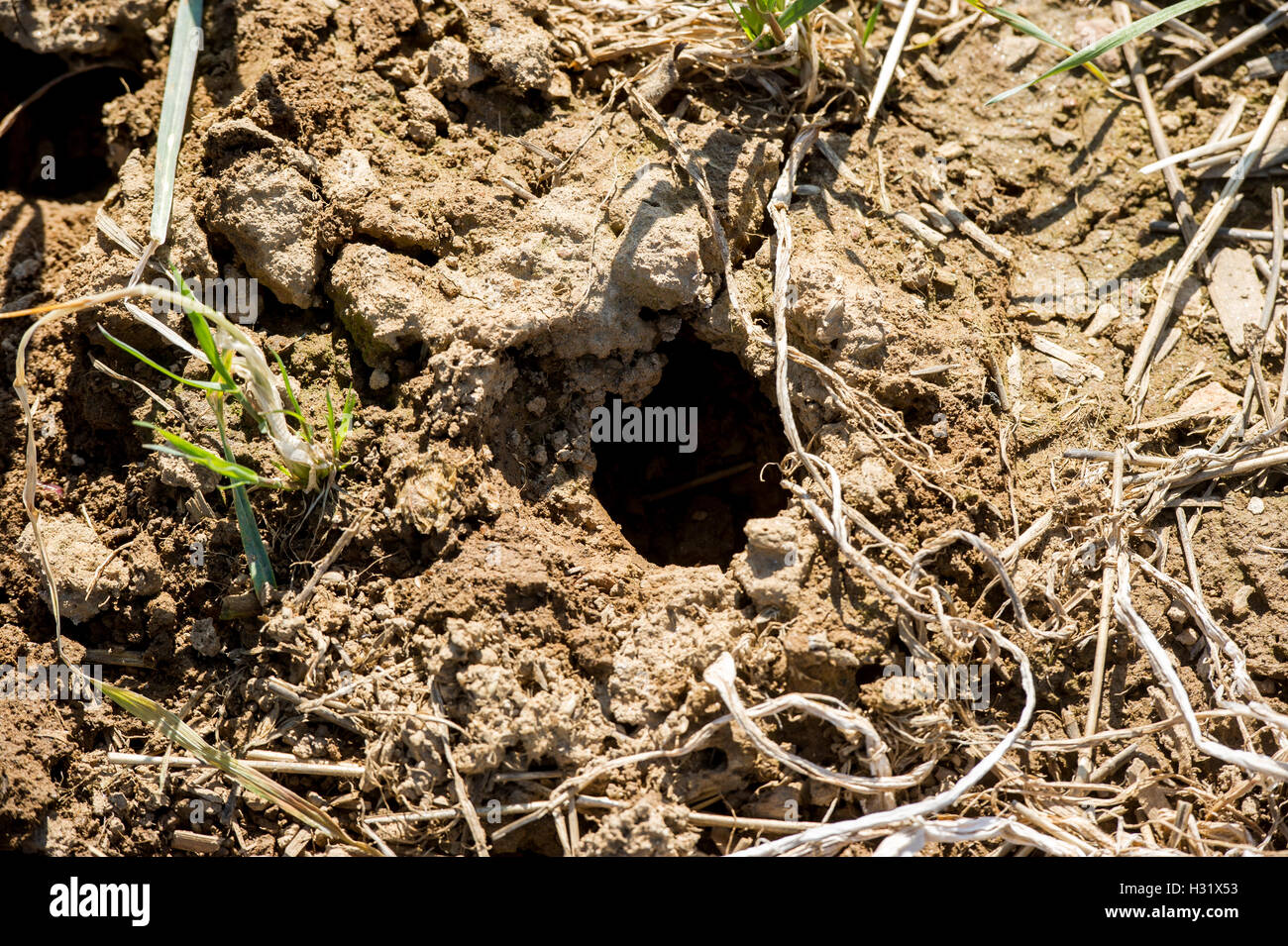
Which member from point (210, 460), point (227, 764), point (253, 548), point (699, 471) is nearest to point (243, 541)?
point (253, 548)

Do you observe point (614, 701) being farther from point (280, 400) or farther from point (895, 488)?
point (280, 400)

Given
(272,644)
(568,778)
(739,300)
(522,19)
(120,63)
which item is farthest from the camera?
(120,63)

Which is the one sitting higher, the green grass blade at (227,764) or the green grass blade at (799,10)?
the green grass blade at (799,10)

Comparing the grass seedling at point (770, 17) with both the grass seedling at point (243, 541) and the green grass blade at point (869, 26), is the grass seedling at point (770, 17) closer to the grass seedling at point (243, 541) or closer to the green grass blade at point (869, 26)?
the green grass blade at point (869, 26)

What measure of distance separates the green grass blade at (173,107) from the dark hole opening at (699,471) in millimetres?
1267

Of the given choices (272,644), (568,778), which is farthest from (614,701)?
(272,644)

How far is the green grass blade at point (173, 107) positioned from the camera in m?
2.30

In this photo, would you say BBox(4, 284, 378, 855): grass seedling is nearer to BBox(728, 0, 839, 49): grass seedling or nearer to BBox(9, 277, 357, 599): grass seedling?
BBox(9, 277, 357, 599): grass seedling

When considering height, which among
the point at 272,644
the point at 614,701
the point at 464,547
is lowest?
the point at 614,701

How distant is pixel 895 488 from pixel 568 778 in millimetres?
981

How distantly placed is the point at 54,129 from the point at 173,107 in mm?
700

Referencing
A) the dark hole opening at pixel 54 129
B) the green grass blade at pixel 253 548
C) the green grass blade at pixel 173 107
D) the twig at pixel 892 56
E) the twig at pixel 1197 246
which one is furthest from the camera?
the dark hole opening at pixel 54 129

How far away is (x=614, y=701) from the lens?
6.75ft

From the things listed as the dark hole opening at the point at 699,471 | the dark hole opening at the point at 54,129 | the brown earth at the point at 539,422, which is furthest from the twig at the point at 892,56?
the dark hole opening at the point at 54,129
